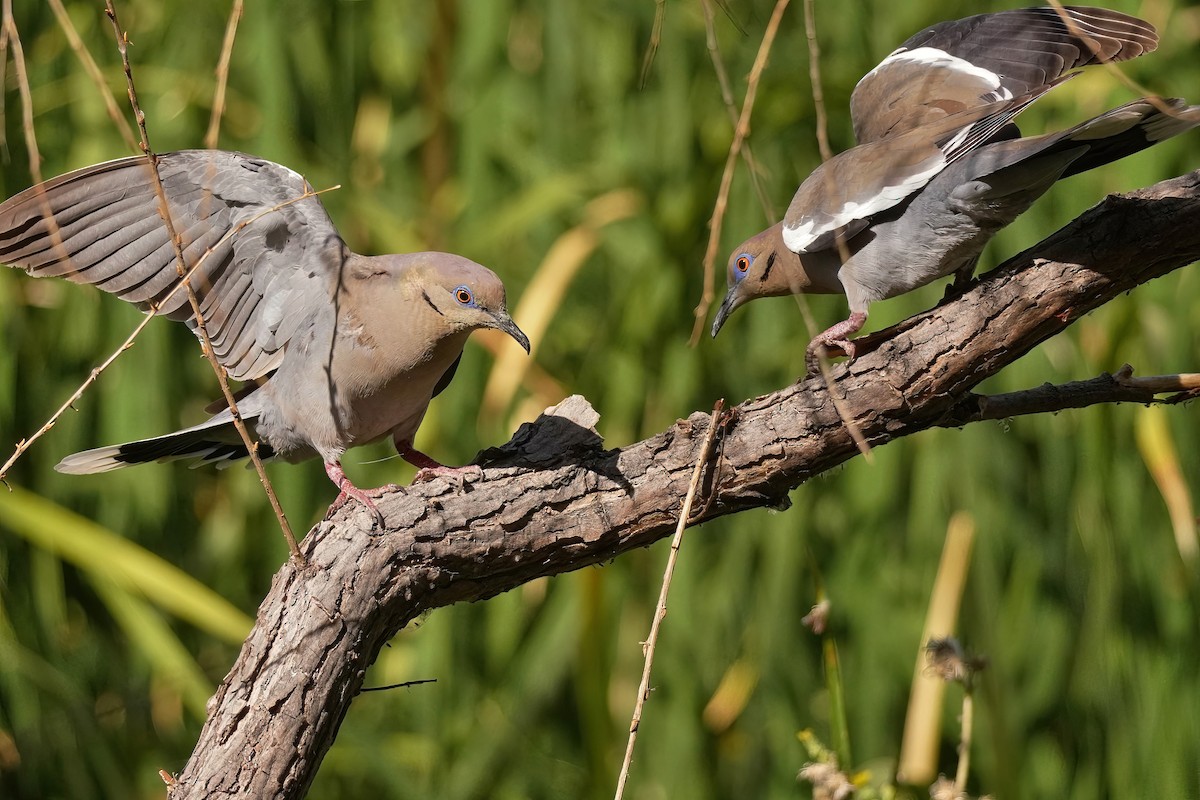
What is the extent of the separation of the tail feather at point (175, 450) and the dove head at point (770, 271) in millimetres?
1188

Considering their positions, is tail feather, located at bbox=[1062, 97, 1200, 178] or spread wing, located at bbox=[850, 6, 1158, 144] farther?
spread wing, located at bbox=[850, 6, 1158, 144]

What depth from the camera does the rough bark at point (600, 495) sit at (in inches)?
83.0

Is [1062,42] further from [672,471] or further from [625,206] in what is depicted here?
[625,206]

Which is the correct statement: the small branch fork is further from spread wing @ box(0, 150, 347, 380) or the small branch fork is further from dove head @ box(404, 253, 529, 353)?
spread wing @ box(0, 150, 347, 380)

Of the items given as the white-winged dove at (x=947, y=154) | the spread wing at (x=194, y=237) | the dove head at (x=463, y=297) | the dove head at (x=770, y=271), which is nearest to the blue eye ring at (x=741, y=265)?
the dove head at (x=770, y=271)

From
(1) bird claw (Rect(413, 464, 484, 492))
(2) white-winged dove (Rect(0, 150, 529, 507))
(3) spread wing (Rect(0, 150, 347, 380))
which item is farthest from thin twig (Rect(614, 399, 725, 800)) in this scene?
(3) spread wing (Rect(0, 150, 347, 380))

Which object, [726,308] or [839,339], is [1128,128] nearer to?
[839,339]

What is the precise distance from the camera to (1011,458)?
4410 mm

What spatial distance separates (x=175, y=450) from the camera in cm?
301

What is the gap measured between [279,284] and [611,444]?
1.98 metres

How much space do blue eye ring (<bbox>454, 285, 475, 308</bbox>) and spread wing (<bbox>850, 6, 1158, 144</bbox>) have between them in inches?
37.6

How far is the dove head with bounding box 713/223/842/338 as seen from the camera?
2.83m

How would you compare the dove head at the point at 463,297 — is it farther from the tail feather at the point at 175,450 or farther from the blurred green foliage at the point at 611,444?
the blurred green foliage at the point at 611,444

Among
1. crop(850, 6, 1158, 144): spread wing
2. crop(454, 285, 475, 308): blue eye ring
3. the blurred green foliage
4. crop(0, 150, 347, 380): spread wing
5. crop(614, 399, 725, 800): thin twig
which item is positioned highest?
crop(0, 150, 347, 380): spread wing
